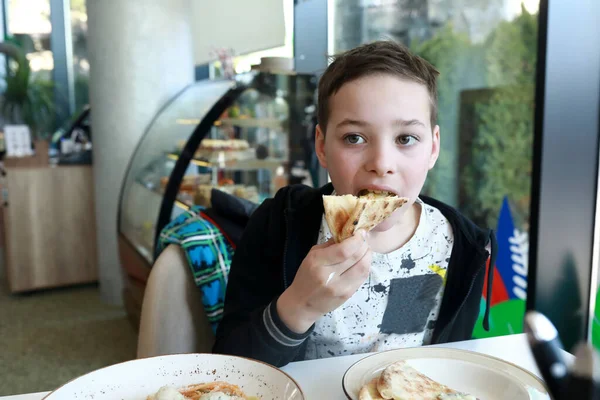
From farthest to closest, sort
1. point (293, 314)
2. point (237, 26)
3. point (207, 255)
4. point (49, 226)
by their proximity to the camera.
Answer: point (49, 226) < point (237, 26) < point (207, 255) < point (293, 314)

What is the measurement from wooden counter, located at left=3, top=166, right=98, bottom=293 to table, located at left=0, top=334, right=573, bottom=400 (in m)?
4.27

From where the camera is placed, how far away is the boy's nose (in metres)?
1.06

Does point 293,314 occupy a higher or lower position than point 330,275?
lower

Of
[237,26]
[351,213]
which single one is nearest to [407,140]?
[351,213]

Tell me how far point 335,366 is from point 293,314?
0.13m

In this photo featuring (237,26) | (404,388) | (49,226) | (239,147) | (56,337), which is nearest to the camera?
(404,388)

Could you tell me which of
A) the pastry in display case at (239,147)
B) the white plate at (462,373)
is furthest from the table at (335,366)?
the pastry in display case at (239,147)

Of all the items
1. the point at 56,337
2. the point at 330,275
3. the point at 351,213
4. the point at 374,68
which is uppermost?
the point at 374,68

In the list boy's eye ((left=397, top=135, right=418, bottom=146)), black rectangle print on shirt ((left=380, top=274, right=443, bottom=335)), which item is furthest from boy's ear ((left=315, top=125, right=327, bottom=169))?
black rectangle print on shirt ((left=380, top=274, right=443, bottom=335))

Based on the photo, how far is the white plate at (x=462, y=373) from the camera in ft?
2.66

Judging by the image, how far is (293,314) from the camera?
1002mm

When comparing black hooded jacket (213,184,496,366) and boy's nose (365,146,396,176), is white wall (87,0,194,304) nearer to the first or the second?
black hooded jacket (213,184,496,366)

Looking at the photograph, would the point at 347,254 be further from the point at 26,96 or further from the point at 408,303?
the point at 26,96

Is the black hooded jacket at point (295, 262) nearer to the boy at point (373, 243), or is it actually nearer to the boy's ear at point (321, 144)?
the boy at point (373, 243)
